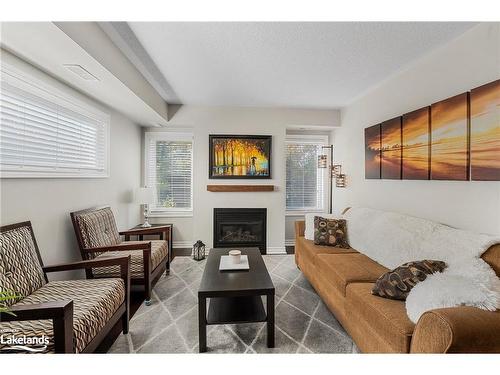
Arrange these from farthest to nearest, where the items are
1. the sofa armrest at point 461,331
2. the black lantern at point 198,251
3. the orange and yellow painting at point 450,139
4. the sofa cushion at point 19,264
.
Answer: the black lantern at point 198,251 < the orange and yellow painting at point 450,139 < the sofa cushion at point 19,264 < the sofa armrest at point 461,331

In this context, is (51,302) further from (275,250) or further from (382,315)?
(275,250)

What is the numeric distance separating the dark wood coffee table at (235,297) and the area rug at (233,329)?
175 millimetres

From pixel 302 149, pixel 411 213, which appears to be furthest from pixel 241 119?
pixel 411 213

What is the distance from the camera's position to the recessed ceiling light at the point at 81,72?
1973 millimetres

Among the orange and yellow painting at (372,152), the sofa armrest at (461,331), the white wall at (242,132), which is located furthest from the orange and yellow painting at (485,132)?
the white wall at (242,132)

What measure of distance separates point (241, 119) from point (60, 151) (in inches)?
106

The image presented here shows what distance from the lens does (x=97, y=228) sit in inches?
106

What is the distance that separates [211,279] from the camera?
6.78 feet

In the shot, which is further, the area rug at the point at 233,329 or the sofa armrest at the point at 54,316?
the area rug at the point at 233,329

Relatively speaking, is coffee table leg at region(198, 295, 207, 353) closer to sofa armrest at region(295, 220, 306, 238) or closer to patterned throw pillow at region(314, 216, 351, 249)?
patterned throw pillow at region(314, 216, 351, 249)

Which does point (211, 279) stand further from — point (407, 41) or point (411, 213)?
point (407, 41)

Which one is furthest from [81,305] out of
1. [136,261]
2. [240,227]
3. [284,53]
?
[240,227]

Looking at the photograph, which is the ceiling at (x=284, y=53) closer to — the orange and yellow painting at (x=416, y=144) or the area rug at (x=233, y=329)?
the orange and yellow painting at (x=416, y=144)

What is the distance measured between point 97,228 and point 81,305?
129 cm
